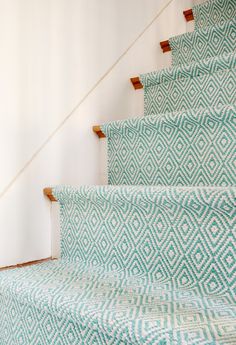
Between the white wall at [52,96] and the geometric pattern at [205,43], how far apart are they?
0.18m

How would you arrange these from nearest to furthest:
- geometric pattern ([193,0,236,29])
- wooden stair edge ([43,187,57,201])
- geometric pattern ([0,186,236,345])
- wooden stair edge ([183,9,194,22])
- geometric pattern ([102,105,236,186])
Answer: geometric pattern ([0,186,236,345]) → geometric pattern ([102,105,236,186]) → wooden stair edge ([43,187,57,201]) → geometric pattern ([193,0,236,29]) → wooden stair edge ([183,9,194,22])

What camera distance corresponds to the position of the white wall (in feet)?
3.54

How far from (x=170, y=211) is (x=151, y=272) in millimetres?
151

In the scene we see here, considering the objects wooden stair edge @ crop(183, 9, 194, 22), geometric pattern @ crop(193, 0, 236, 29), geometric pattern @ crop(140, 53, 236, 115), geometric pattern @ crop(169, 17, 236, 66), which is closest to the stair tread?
geometric pattern @ crop(140, 53, 236, 115)

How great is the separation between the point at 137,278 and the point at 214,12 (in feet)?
4.60

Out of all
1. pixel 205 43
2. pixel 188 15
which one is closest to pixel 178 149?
pixel 205 43

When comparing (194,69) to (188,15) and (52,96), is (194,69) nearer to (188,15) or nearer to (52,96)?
(52,96)

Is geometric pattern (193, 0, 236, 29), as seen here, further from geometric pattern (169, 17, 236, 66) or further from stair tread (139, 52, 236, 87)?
stair tread (139, 52, 236, 87)

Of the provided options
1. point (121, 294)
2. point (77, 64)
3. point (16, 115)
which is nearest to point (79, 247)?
point (121, 294)

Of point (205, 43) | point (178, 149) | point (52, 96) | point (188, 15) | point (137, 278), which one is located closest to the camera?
point (137, 278)

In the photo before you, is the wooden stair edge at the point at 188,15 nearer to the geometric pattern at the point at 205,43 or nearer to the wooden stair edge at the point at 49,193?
the geometric pattern at the point at 205,43

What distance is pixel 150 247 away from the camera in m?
0.87

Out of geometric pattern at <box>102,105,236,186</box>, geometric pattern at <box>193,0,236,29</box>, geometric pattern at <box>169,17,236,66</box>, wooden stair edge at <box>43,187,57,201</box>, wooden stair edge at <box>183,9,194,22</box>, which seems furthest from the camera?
wooden stair edge at <box>183,9,194,22</box>

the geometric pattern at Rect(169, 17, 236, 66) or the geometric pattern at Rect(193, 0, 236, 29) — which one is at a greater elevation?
the geometric pattern at Rect(193, 0, 236, 29)
